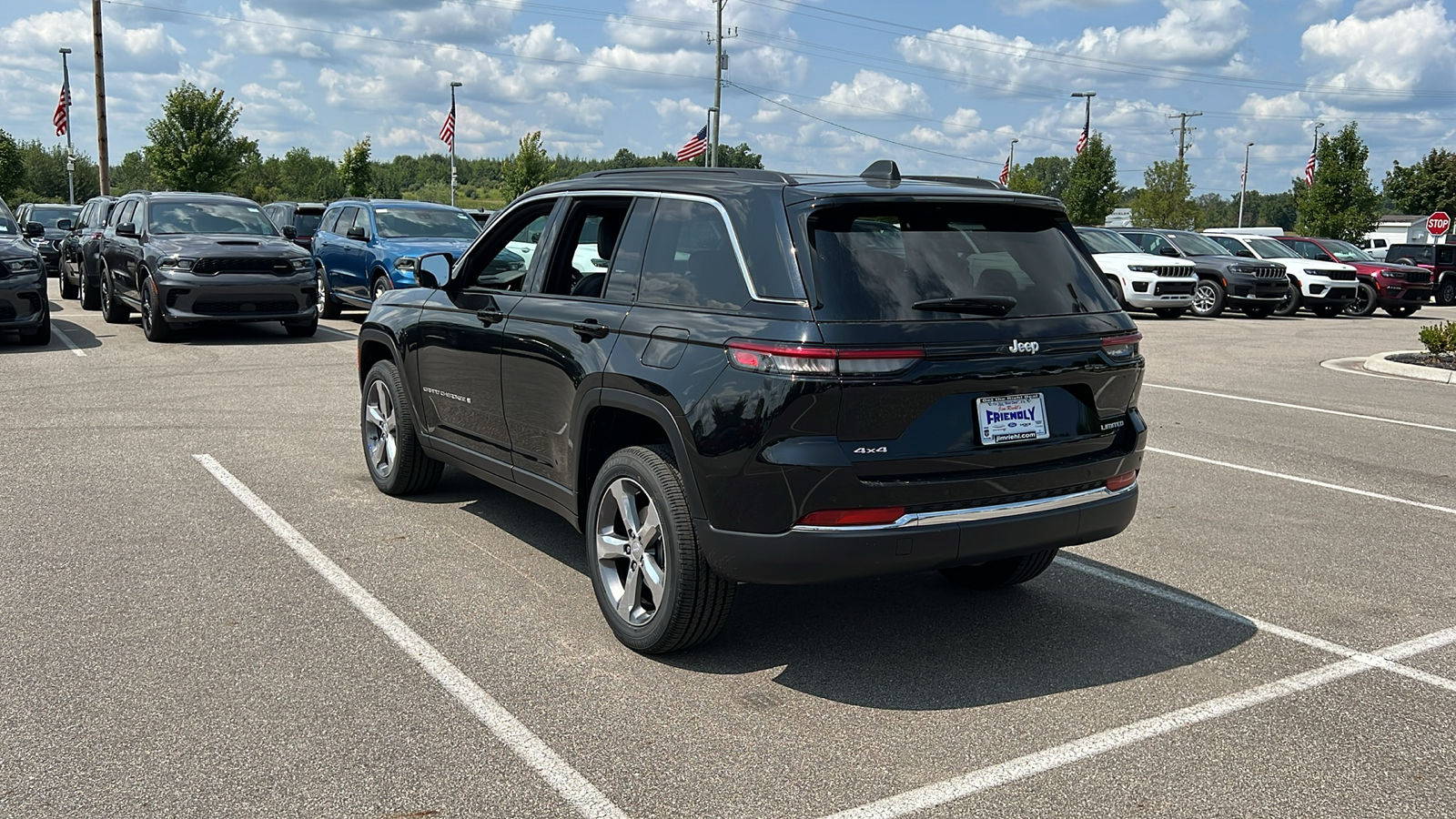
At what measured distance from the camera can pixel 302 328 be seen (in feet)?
54.4

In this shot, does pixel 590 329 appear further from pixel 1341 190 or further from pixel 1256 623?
pixel 1341 190

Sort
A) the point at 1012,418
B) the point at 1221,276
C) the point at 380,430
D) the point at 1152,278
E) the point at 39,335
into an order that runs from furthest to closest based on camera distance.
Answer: the point at 1221,276 → the point at 1152,278 → the point at 39,335 → the point at 380,430 → the point at 1012,418

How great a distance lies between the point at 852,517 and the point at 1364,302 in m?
29.1

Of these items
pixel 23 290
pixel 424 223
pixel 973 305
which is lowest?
pixel 23 290

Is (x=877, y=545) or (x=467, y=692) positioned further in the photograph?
(x=467, y=692)

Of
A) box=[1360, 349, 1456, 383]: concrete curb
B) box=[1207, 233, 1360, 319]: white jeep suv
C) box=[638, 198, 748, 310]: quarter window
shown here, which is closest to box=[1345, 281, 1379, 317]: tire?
box=[1207, 233, 1360, 319]: white jeep suv

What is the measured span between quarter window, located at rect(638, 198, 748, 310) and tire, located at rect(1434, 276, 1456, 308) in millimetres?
35651

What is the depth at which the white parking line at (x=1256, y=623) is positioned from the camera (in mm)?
4582

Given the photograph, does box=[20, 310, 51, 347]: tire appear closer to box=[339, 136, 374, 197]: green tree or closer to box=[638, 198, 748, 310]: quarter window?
box=[638, 198, 748, 310]: quarter window

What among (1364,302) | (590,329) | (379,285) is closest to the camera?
(590,329)

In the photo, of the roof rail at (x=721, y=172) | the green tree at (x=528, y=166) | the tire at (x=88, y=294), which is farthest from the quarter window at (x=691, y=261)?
the green tree at (x=528, y=166)

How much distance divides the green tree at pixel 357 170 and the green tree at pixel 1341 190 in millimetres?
45862

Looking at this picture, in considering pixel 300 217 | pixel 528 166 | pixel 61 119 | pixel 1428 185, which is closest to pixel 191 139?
pixel 61 119

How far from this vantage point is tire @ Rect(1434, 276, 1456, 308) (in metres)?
34.3
